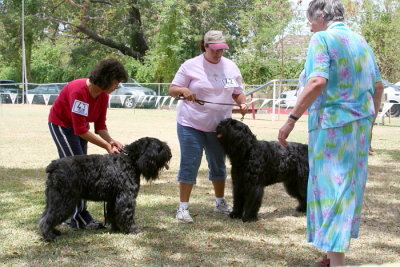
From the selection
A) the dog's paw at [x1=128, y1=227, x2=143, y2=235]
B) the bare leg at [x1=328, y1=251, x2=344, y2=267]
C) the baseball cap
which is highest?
the baseball cap

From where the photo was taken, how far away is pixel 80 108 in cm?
491

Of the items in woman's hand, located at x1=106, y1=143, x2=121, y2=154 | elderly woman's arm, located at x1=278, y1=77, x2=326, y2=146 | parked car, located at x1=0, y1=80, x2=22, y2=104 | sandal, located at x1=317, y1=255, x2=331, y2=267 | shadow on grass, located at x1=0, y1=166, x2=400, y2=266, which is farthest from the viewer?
parked car, located at x1=0, y1=80, x2=22, y2=104

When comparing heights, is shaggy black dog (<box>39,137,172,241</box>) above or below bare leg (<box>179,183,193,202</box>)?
above

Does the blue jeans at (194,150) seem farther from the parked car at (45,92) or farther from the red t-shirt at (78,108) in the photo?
the parked car at (45,92)

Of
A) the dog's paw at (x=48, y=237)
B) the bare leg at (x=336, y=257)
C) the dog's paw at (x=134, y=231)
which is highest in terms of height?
the bare leg at (x=336, y=257)

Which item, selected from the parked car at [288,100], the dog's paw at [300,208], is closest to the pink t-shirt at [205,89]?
the dog's paw at [300,208]

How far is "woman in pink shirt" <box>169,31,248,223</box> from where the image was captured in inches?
218

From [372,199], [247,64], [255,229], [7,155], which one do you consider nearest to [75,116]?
[255,229]

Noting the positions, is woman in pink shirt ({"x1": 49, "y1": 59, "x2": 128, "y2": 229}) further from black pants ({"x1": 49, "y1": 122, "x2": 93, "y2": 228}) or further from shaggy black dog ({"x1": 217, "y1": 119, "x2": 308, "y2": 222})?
Answer: shaggy black dog ({"x1": 217, "y1": 119, "x2": 308, "y2": 222})

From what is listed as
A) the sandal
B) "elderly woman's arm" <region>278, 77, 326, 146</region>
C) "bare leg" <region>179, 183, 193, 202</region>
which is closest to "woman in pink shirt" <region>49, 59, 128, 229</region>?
"bare leg" <region>179, 183, 193, 202</region>

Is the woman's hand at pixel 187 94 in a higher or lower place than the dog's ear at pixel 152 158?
higher

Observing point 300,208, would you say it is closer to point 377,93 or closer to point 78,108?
point 377,93

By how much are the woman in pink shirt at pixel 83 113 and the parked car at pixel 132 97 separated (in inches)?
940

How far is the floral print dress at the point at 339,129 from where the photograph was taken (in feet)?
11.5
